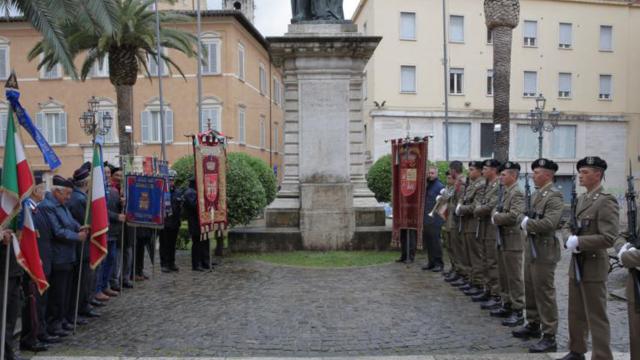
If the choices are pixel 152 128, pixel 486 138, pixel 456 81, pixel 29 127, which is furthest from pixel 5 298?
pixel 486 138

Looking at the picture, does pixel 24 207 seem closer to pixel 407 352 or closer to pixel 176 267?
pixel 407 352

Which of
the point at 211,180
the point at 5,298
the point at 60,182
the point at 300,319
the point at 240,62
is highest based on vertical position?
the point at 240,62

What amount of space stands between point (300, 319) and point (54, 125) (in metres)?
33.0

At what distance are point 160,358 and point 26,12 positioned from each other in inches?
284

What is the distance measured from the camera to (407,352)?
612 centimetres

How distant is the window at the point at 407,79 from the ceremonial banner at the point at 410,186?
80.5 ft

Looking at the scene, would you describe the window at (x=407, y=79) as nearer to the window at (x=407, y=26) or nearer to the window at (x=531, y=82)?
the window at (x=407, y=26)

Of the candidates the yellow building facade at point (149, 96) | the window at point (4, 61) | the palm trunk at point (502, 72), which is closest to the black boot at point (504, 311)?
the palm trunk at point (502, 72)

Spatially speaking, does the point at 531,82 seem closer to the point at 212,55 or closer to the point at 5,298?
the point at 212,55

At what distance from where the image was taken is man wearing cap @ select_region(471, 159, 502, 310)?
794 cm

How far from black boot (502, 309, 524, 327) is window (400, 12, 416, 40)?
30.4 metres

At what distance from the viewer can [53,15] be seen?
1006cm

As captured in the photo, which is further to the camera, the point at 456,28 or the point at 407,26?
the point at 456,28

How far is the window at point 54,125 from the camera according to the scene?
116 feet
